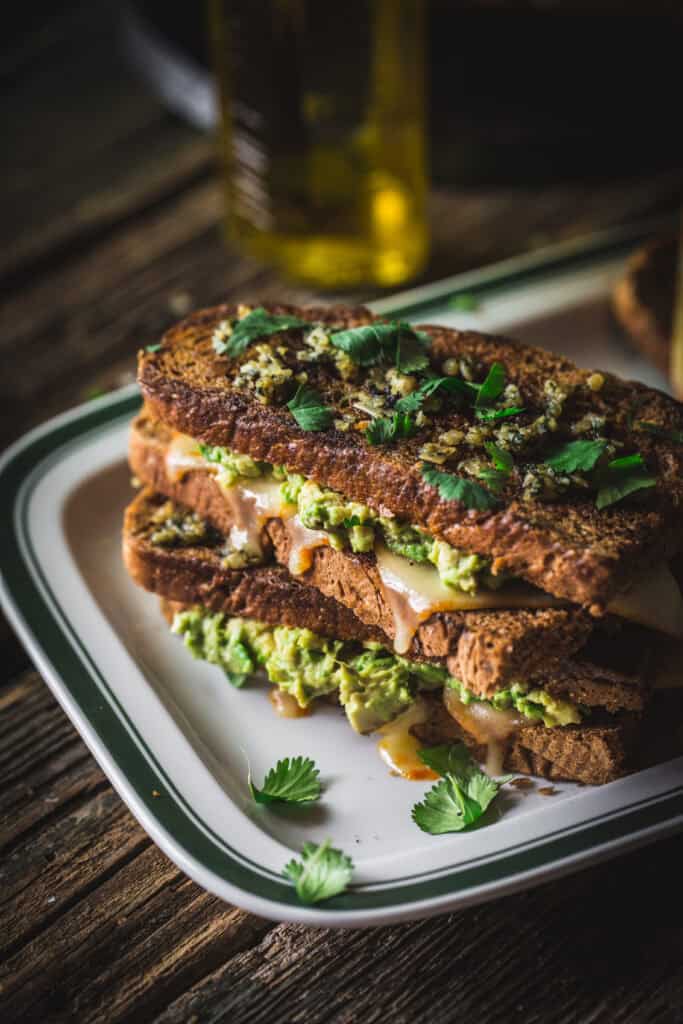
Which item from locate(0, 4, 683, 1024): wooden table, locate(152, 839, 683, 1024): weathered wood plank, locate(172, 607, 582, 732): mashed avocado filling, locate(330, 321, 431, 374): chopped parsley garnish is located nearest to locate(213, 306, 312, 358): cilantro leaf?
locate(330, 321, 431, 374): chopped parsley garnish

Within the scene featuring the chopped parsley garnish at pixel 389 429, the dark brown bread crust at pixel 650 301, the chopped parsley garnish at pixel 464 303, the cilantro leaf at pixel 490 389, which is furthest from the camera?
the chopped parsley garnish at pixel 464 303

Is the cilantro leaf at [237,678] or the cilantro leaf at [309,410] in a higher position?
the cilantro leaf at [309,410]

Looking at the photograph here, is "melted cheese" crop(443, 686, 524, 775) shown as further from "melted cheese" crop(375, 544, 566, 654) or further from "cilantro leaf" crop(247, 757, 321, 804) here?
"cilantro leaf" crop(247, 757, 321, 804)

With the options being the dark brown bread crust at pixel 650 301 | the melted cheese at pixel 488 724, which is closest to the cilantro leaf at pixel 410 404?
the melted cheese at pixel 488 724

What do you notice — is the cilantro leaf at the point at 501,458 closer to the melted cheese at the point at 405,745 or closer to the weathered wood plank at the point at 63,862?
the melted cheese at the point at 405,745

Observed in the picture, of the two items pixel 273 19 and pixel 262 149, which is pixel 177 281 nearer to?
pixel 262 149

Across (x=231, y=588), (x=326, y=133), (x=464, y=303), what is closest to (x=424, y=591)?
(x=231, y=588)

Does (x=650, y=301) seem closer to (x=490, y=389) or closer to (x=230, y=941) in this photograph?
(x=490, y=389)
